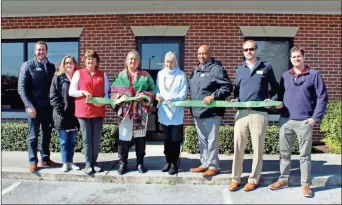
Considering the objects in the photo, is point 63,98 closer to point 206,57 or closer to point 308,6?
point 206,57

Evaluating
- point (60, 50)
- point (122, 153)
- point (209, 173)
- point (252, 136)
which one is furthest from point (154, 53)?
point (252, 136)

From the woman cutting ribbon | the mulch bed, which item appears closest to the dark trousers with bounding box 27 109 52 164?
the woman cutting ribbon

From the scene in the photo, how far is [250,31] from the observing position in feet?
25.9

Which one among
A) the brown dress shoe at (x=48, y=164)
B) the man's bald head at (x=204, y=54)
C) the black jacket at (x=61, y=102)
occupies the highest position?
the man's bald head at (x=204, y=54)

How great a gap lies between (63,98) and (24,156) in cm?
211

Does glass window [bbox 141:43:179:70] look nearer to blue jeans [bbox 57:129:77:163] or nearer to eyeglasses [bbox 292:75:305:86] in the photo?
blue jeans [bbox 57:129:77:163]

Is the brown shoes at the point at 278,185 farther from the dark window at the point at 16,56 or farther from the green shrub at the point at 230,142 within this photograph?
the dark window at the point at 16,56

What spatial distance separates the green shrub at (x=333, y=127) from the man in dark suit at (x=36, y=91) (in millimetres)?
5283

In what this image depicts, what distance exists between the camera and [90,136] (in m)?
5.24

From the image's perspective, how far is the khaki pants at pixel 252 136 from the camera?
475 cm

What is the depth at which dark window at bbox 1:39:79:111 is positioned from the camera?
8469 millimetres

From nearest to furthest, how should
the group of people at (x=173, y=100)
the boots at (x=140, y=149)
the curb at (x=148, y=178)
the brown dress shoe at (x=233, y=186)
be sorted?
the group of people at (x=173, y=100)
the brown dress shoe at (x=233, y=186)
the curb at (x=148, y=178)
the boots at (x=140, y=149)

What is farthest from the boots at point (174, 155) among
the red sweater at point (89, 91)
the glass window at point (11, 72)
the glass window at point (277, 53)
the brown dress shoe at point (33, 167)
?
the glass window at point (11, 72)

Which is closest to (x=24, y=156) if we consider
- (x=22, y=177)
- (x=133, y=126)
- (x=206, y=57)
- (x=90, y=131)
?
(x=22, y=177)
